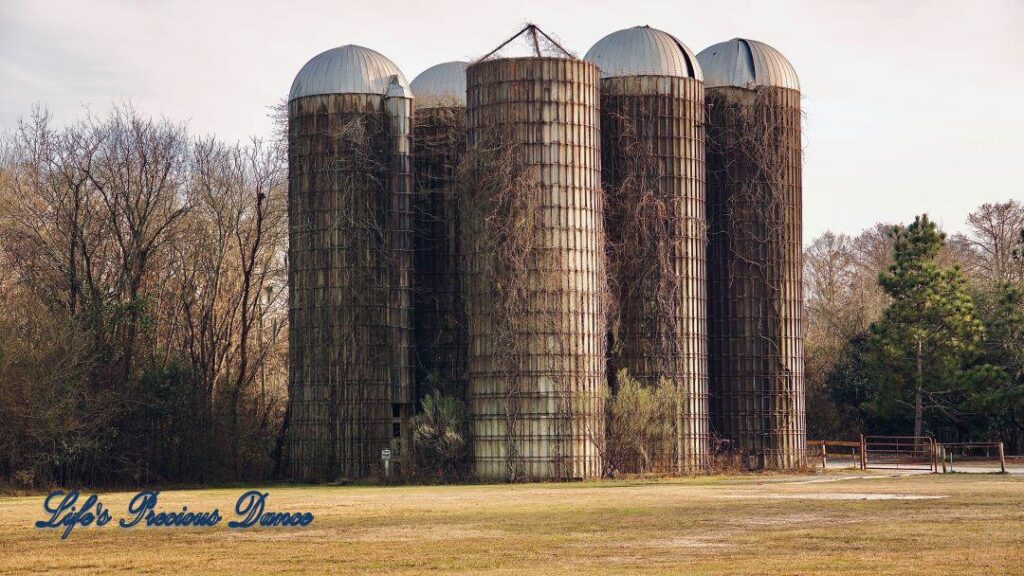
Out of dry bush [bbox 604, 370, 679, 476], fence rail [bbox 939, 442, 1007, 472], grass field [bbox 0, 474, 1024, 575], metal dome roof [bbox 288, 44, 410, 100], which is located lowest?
fence rail [bbox 939, 442, 1007, 472]

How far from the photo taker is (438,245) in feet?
195

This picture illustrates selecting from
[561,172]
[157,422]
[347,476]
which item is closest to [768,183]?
[561,172]

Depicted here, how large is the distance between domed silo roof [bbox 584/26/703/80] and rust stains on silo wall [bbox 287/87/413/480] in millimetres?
8868

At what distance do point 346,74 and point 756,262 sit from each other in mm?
18403

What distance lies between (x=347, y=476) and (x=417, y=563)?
3072 cm

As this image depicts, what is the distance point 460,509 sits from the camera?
36500 millimetres

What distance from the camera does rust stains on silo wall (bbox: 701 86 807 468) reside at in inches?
2328

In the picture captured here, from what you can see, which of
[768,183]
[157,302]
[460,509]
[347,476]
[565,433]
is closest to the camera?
[460,509]

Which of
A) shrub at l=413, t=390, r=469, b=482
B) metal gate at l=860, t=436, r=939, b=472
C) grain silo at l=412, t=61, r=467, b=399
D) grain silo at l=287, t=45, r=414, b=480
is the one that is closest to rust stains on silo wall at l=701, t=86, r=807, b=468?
metal gate at l=860, t=436, r=939, b=472

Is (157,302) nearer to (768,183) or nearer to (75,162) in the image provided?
(75,162)

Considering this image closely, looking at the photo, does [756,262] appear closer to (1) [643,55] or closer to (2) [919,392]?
(1) [643,55]

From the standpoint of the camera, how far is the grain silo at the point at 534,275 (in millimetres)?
51375

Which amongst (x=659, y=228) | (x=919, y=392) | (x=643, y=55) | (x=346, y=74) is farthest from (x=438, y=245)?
(x=919, y=392)

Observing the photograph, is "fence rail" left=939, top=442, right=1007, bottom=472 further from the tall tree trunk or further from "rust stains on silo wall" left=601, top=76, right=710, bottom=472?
"rust stains on silo wall" left=601, top=76, right=710, bottom=472
